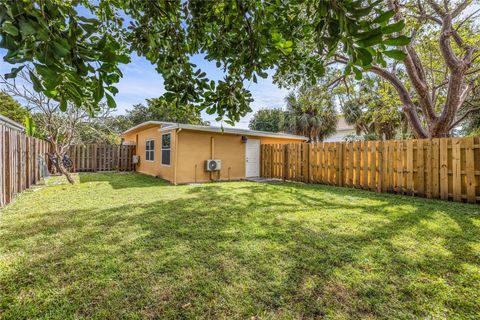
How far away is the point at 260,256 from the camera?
2672 millimetres

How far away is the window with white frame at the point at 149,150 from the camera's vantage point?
1180 centimetres

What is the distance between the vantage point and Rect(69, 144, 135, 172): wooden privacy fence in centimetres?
1350

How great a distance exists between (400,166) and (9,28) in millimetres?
7935

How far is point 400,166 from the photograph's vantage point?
21.3 ft

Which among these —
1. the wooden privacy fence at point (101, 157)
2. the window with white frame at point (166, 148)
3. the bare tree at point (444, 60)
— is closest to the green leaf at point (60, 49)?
the bare tree at point (444, 60)

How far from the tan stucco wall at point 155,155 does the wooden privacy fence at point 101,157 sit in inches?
34.5

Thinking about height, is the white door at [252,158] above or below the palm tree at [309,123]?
below

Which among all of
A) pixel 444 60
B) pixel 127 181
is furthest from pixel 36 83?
pixel 444 60

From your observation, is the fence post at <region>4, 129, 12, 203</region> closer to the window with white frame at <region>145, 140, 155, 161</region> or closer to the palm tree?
the window with white frame at <region>145, 140, 155, 161</region>

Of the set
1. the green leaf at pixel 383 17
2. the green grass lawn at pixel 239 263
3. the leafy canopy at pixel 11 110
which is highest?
the leafy canopy at pixel 11 110

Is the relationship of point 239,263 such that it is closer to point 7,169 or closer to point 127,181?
point 7,169

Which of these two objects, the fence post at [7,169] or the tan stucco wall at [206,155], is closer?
the fence post at [7,169]

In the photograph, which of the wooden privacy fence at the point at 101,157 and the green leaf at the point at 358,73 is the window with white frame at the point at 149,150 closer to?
the wooden privacy fence at the point at 101,157

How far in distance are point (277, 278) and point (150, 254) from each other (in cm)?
154
